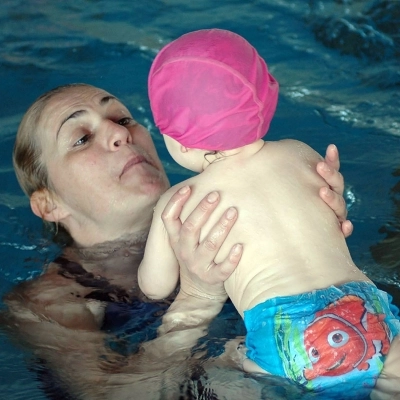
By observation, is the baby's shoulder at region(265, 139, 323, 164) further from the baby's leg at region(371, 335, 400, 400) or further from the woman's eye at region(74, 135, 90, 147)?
the woman's eye at region(74, 135, 90, 147)

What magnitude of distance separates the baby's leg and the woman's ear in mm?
1967

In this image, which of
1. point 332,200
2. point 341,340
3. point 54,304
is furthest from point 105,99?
point 341,340

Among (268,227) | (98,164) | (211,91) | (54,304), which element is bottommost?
(54,304)

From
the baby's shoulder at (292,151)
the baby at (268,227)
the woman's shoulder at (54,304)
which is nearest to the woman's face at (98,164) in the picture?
the woman's shoulder at (54,304)

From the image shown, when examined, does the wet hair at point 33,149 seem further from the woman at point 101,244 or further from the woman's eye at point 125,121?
the woman's eye at point 125,121

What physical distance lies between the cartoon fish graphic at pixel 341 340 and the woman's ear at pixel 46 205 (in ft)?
5.83

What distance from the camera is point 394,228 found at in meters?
4.30

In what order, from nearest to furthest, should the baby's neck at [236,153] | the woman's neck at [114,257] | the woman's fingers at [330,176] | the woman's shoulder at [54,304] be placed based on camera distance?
the baby's neck at [236,153], the woman's fingers at [330,176], the woman's shoulder at [54,304], the woman's neck at [114,257]

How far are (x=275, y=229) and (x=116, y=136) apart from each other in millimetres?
1200

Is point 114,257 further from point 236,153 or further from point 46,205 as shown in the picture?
point 236,153

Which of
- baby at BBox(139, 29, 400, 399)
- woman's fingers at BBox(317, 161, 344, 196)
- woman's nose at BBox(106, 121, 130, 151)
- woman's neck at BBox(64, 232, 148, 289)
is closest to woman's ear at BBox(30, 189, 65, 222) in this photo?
woman's neck at BBox(64, 232, 148, 289)

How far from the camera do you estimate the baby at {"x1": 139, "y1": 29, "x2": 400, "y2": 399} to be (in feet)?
8.76

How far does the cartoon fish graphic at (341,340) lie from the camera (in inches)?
104

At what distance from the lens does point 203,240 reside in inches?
118
